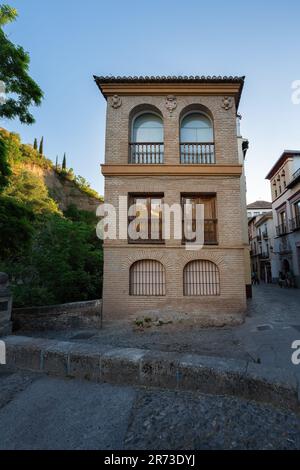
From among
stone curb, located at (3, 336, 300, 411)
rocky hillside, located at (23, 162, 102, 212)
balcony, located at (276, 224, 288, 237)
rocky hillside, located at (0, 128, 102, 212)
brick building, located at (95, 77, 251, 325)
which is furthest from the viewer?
rocky hillside, located at (23, 162, 102, 212)

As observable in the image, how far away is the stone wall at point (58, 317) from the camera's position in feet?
23.4

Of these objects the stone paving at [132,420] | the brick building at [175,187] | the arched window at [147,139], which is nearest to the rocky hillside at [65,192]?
the arched window at [147,139]

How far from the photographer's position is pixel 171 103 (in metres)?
8.93

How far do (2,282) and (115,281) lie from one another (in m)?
4.09

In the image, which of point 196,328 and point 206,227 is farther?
point 206,227

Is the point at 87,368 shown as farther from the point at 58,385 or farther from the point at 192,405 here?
the point at 192,405

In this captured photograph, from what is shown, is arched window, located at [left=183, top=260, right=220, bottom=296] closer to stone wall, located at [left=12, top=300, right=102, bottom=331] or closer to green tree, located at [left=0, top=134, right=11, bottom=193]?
stone wall, located at [left=12, top=300, right=102, bottom=331]

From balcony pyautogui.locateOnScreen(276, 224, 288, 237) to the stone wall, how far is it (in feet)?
66.8

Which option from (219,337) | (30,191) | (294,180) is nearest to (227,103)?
(219,337)

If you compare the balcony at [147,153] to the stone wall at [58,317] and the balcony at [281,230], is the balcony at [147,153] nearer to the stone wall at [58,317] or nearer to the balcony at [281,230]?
the stone wall at [58,317]

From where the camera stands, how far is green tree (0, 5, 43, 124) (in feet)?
21.8

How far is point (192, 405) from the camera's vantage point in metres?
2.57

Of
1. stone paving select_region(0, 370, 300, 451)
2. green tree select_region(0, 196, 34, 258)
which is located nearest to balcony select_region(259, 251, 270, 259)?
green tree select_region(0, 196, 34, 258)
